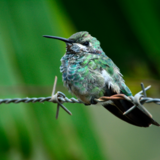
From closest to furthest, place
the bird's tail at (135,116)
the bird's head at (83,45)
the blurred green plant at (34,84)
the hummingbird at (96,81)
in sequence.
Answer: the bird's tail at (135,116), the hummingbird at (96,81), the bird's head at (83,45), the blurred green plant at (34,84)

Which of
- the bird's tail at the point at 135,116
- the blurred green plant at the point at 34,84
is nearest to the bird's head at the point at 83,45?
the bird's tail at the point at 135,116

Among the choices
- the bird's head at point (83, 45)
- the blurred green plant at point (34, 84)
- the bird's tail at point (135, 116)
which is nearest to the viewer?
the bird's tail at point (135, 116)

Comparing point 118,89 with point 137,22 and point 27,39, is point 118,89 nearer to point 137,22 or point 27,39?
point 27,39

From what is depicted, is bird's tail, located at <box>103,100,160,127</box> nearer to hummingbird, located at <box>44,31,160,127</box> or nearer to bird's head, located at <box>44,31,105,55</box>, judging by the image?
hummingbird, located at <box>44,31,160,127</box>

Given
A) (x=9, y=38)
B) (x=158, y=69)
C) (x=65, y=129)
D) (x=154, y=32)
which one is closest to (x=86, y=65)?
(x=65, y=129)

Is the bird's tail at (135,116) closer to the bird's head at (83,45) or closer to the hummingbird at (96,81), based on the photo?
the hummingbird at (96,81)
